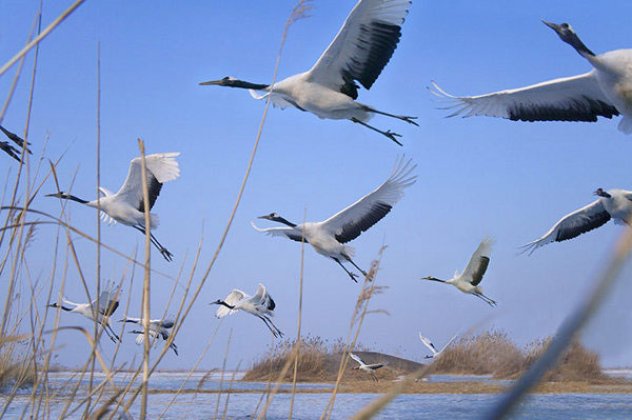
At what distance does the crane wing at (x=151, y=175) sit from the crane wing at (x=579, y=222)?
391cm

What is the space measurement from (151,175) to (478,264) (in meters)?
4.01

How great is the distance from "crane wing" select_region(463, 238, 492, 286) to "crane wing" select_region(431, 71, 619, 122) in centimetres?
330

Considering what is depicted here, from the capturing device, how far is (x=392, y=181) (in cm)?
752

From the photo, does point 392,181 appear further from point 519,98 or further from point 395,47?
point 395,47

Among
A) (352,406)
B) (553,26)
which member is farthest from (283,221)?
(553,26)

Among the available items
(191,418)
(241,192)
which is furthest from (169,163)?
(241,192)

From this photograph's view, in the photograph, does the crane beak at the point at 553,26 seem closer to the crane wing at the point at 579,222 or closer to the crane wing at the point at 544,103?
the crane wing at the point at 544,103

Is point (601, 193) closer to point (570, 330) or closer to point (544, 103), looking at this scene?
point (544, 103)

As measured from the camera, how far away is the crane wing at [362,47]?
448 centimetres

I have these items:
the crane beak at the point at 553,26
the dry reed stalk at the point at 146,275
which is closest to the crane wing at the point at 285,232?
the crane beak at the point at 553,26

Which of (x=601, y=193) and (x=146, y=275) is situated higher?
(x=601, y=193)

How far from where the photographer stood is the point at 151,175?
8.09 m

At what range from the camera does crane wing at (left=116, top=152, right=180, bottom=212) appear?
304 inches

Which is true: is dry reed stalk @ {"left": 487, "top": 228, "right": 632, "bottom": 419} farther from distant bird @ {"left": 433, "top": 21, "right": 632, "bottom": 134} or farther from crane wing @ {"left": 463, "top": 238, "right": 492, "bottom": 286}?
crane wing @ {"left": 463, "top": 238, "right": 492, "bottom": 286}
